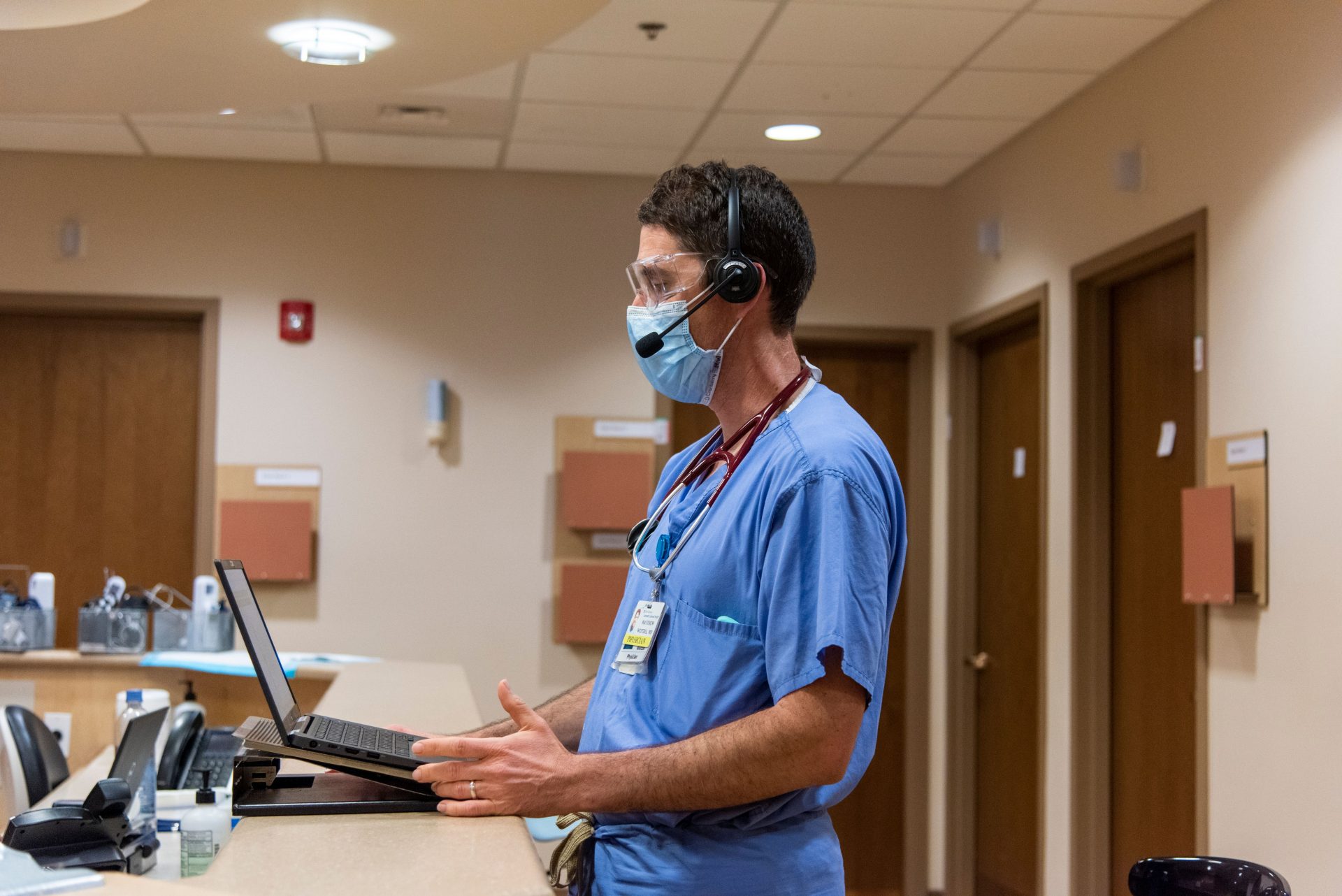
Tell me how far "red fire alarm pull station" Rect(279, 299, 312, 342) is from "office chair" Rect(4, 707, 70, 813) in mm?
2165

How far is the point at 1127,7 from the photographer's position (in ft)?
10.7

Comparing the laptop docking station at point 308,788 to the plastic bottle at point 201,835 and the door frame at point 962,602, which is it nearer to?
the plastic bottle at point 201,835

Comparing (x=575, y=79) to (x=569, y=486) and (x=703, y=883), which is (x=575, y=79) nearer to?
(x=569, y=486)

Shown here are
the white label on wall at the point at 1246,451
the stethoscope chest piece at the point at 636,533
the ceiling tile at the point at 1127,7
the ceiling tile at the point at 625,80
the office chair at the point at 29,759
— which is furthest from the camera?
the ceiling tile at the point at 625,80

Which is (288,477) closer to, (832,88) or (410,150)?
(410,150)

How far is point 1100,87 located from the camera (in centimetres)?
382

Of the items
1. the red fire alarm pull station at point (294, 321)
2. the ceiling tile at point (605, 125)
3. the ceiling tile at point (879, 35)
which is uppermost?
the ceiling tile at point (605, 125)

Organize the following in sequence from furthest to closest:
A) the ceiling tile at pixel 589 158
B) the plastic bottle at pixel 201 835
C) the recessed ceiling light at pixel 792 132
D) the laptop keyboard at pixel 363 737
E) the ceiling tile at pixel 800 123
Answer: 1. the ceiling tile at pixel 589 158
2. the recessed ceiling light at pixel 792 132
3. the ceiling tile at pixel 800 123
4. the plastic bottle at pixel 201 835
5. the laptop keyboard at pixel 363 737

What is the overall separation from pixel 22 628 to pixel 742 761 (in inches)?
138

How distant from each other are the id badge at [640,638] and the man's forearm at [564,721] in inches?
8.3

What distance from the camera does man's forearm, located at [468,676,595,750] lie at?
5.45 ft

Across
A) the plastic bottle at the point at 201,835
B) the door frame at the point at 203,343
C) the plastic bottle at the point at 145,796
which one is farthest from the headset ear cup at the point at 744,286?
the door frame at the point at 203,343

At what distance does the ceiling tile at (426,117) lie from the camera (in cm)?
417

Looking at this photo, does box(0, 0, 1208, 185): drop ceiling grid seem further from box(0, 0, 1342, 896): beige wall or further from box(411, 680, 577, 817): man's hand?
box(411, 680, 577, 817): man's hand
